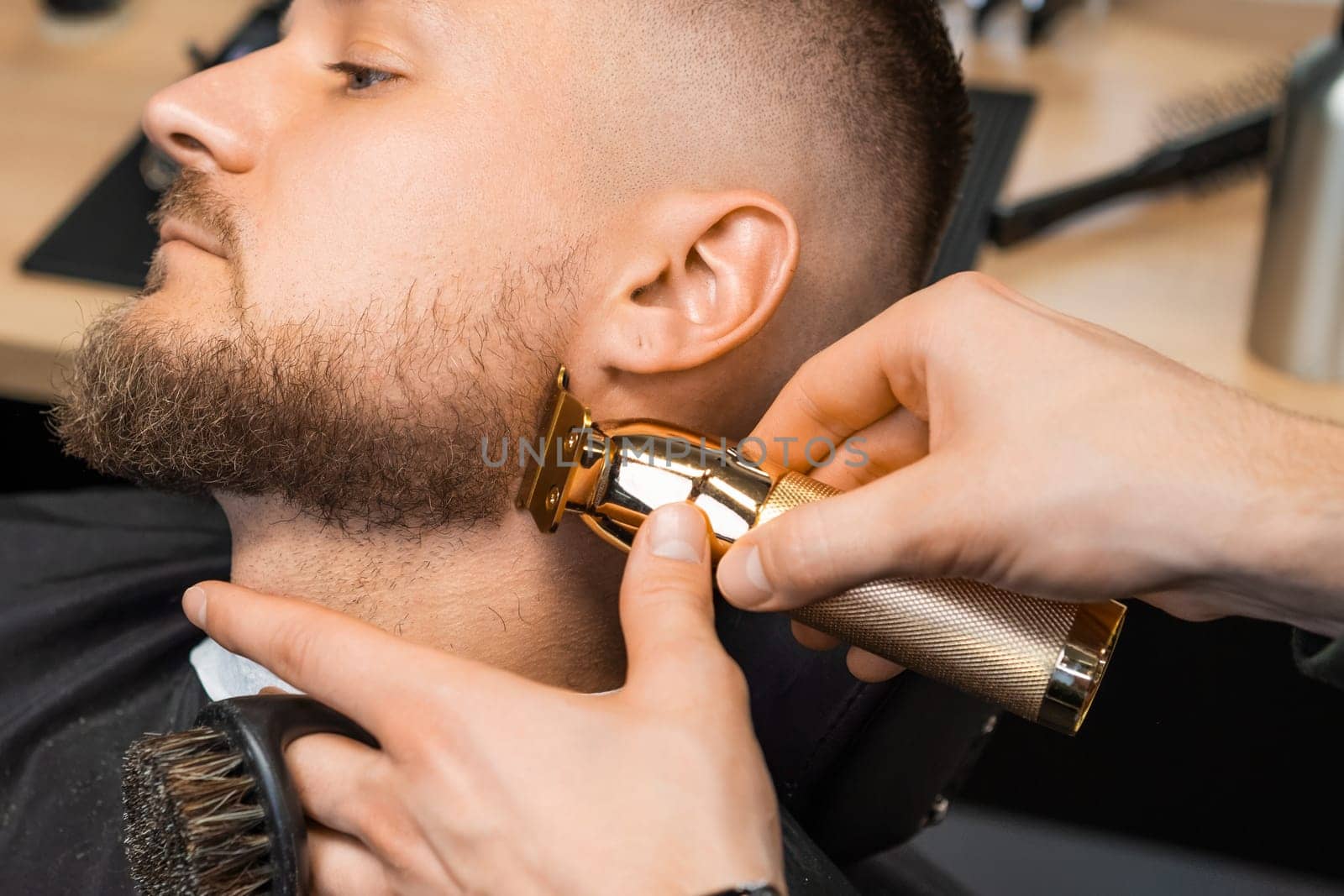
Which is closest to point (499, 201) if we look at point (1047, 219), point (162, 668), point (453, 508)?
point (453, 508)

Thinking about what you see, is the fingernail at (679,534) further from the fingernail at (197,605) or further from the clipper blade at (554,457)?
the fingernail at (197,605)

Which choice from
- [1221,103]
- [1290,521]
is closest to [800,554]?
[1290,521]

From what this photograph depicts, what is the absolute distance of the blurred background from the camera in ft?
3.78

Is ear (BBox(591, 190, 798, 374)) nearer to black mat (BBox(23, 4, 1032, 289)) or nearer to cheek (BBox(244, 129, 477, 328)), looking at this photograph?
cheek (BBox(244, 129, 477, 328))

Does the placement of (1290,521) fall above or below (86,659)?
above

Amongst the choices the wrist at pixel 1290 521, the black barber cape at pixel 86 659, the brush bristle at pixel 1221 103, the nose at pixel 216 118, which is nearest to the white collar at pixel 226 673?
the black barber cape at pixel 86 659

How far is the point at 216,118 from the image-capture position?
0.98m

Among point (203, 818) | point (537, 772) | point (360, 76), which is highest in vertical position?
point (360, 76)

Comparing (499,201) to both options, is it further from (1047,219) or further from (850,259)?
(1047,219)

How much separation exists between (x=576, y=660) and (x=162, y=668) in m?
0.43

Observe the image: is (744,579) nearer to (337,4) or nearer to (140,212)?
(337,4)

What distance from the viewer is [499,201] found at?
92cm

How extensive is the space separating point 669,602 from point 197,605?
34 centimetres

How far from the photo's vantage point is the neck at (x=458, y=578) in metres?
0.98
